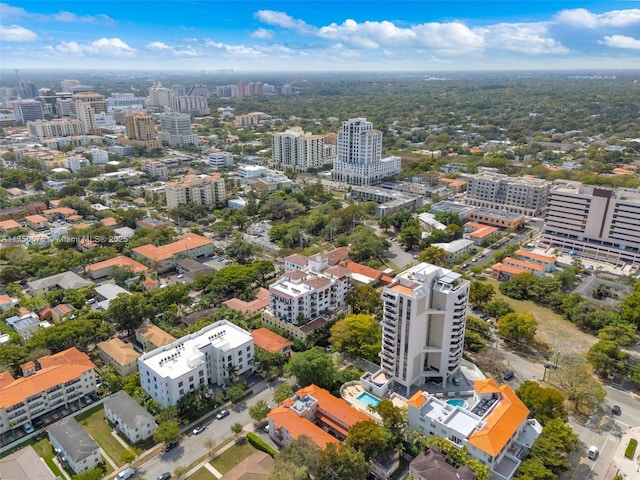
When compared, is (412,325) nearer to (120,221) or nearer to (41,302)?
(41,302)

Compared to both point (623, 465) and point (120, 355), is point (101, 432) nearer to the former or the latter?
point (120, 355)

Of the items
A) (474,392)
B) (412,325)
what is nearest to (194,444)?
(412,325)

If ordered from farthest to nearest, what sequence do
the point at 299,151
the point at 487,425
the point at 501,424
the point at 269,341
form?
1. the point at 299,151
2. the point at 269,341
3. the point at 487,425
4. the point at 501,424

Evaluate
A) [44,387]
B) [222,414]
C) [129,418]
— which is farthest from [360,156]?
[44,387]

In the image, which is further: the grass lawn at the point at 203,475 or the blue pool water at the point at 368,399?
the blue pool water at the point at 368,399

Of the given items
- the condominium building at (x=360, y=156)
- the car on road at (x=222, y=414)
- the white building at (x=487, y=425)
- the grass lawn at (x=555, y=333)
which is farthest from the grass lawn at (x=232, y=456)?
the condominium building at (x=360, y=156)

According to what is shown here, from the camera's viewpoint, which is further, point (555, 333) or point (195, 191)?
point (195, 191)

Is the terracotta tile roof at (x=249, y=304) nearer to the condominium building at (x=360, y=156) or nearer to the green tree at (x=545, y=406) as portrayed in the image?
the green tree at (x=545, y=406)
